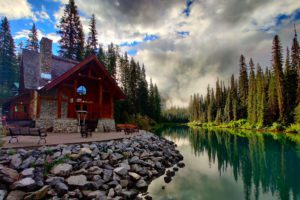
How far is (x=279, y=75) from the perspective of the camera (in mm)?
34094

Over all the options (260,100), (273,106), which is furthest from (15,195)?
(260,100)

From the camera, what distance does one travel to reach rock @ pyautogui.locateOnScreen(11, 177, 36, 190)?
17.2 feet

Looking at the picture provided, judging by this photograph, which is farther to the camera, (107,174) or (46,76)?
(46,76)

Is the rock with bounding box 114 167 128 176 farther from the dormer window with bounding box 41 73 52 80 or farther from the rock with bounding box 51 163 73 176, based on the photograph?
the dormer window with bounding box 41 73 52 80

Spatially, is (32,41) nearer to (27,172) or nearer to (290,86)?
(27,172)

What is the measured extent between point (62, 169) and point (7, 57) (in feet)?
129

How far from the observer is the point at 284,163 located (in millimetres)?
11352

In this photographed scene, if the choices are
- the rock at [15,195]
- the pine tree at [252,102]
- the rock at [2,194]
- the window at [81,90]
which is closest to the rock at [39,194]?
the rock at [15,195]

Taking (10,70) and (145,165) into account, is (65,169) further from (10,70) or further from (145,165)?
(10,70)

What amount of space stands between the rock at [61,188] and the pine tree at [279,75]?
36706mm

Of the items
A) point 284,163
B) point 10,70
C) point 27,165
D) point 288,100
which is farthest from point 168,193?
point 10,70

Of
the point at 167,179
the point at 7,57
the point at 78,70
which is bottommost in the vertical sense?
the point at 167,179

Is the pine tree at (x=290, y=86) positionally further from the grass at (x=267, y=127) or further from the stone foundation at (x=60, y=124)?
the stone foundation at (x=60, y=124)

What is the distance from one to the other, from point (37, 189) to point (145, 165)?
16.4ft
